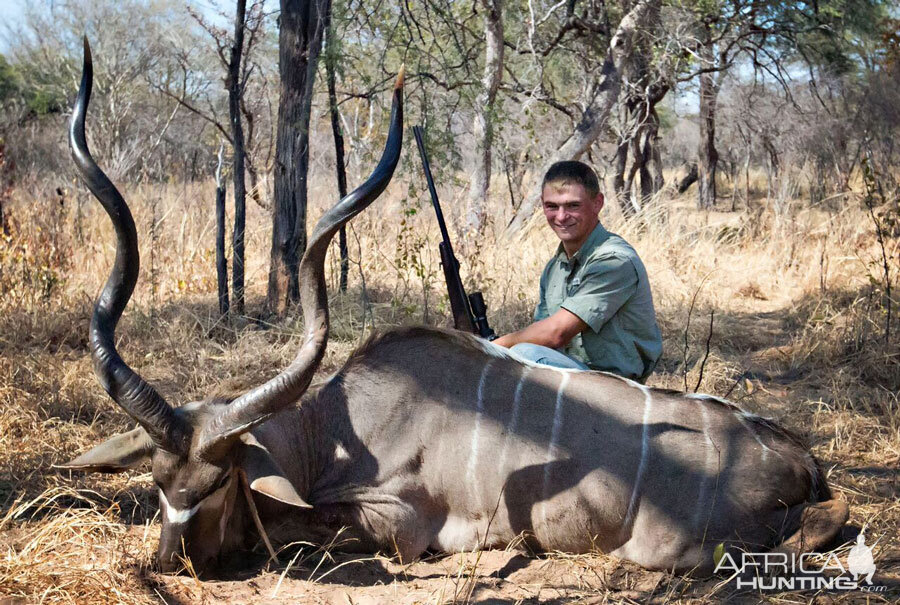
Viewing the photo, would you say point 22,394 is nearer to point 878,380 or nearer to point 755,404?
point 755,404

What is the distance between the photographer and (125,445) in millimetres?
2678

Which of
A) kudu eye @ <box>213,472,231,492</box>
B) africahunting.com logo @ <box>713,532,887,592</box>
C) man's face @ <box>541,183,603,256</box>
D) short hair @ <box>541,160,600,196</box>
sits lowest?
africahunting.com logo @ <box>713,532,887,592</box>

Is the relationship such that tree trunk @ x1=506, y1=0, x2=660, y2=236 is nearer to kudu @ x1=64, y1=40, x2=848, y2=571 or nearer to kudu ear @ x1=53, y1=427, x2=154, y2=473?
kudu @ x1=64, y1=40, x2=848, y2=571

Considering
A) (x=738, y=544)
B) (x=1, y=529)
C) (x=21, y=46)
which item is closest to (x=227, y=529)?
(x=1, y=529)

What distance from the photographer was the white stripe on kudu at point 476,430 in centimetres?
287

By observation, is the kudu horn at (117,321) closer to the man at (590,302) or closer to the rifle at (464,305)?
the man at (590,302)

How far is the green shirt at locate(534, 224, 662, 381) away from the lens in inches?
129

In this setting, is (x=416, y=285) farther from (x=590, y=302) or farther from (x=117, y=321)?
(x=117, y=321)

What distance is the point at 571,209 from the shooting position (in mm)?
3418

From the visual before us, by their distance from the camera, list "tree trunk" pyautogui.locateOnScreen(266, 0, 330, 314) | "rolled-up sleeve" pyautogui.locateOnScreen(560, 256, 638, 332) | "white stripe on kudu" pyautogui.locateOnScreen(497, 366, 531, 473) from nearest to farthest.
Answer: "white stripe on kudu" pyautogui.locateOnScreen(497, 366, 531, 473) → "rolled-up sleeve" pyautogui.locateOnScreen(560, 256, 638, 332) → "tree trunk" pyautogui.locateOnScreen(266, 0, 330, 314)

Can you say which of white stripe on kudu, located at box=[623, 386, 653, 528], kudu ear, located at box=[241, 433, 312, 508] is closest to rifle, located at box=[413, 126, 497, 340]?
white stripe on kudu, located at box=[623, 386, 653, 528]

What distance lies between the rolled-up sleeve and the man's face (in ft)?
0.67

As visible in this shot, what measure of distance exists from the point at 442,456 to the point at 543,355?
63 cm

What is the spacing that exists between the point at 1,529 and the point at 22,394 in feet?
4.24
